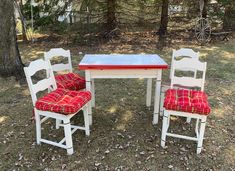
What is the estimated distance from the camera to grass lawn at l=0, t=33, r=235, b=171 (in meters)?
2.75

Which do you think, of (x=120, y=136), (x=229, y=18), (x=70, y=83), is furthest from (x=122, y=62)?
(x=229, y=18)

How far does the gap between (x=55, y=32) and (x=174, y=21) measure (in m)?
4.26

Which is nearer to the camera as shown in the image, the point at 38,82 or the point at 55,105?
the point at 55,105

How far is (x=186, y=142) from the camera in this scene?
3078 millimetres

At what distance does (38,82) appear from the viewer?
2.91m

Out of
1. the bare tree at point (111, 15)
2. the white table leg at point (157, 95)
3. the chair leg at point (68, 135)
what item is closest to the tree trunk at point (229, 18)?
the bare tree at point (111, 15)

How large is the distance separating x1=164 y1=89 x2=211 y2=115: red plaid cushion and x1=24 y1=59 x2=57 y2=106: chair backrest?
1399 millimetres

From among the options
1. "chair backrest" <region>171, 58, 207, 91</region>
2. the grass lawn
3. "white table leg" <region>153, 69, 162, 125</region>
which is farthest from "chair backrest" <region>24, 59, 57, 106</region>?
"chair backrest" <region>171, 58, 207, 91</region>

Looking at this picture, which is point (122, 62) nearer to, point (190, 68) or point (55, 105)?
point (190, 68)

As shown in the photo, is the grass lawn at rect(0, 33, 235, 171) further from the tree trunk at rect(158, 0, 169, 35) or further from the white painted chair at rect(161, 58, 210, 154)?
the tree trunk at rect(158, 0, 169, 35)

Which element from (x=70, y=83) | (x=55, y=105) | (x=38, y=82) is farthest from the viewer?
(x=70, y=83)

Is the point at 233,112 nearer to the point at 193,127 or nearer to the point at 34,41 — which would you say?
the point at 193,127

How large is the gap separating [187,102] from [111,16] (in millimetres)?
5933

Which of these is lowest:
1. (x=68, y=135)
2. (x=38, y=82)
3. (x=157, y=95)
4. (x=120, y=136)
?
(x=120, y=136)
